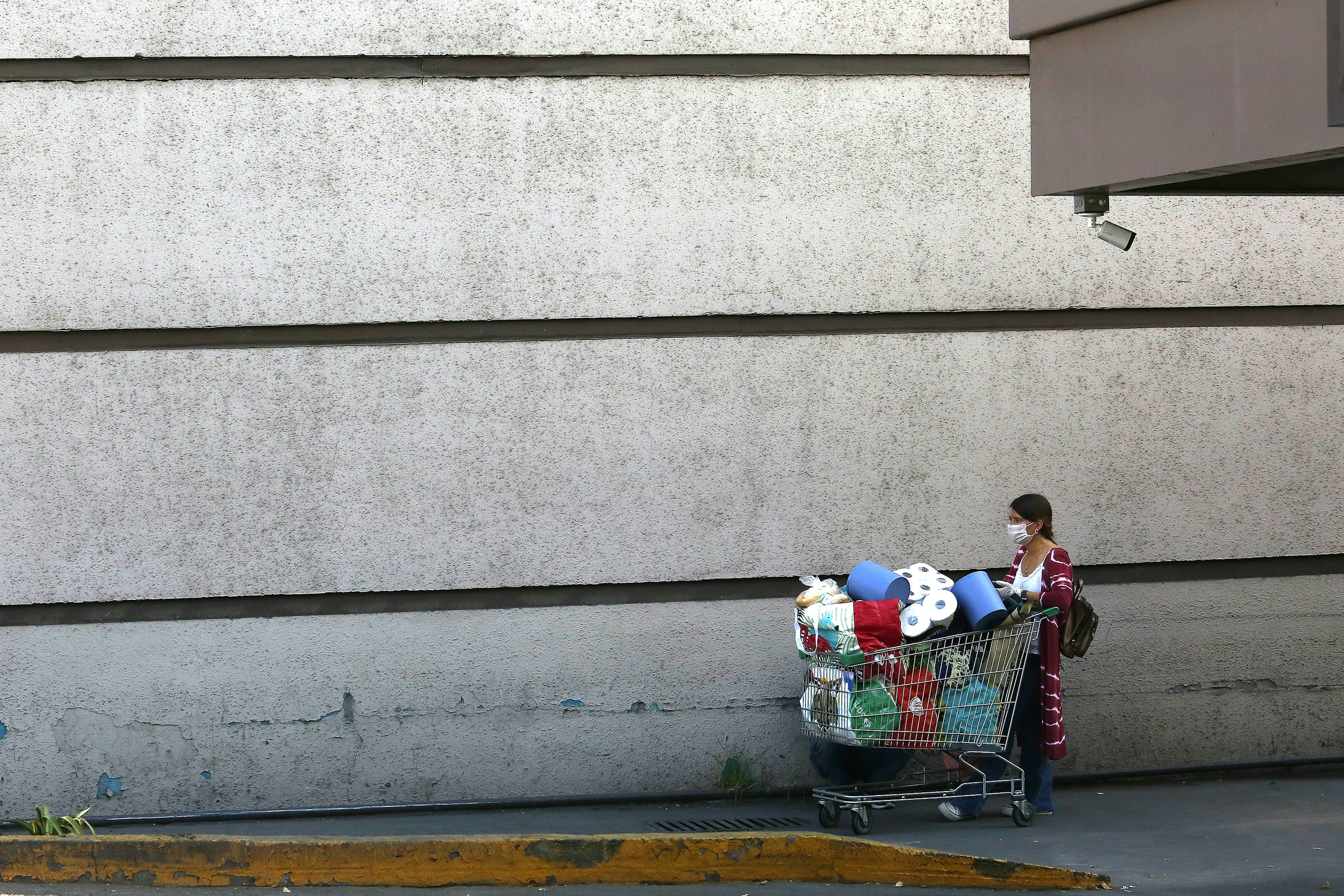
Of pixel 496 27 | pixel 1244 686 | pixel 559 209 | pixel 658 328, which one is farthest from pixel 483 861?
pixel 1244 686

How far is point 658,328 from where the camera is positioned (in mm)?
6855

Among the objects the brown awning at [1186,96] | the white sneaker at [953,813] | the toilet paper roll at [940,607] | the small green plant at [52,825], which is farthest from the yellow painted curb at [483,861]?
the brown awning at [1186,96]

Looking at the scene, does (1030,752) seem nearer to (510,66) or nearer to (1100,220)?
(1100,220)

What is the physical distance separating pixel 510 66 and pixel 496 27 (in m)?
0.19

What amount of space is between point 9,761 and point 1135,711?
18.0 feet

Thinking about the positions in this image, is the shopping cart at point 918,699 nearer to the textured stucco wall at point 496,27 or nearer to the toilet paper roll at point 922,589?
the toilet paper roll at point 922,589

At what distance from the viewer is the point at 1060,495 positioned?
7.06 m

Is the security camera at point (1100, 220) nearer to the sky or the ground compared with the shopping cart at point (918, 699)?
nearer to the sky

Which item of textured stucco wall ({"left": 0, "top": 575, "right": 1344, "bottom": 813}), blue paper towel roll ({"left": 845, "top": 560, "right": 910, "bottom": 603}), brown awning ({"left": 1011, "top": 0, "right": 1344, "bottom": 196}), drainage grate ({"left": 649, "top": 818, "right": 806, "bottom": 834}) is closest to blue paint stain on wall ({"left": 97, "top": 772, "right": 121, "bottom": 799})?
textured stucco wall ({"left": 0, "top": 575, "right": 1344, "bottom": 813})

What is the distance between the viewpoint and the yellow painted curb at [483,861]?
557 centimetres

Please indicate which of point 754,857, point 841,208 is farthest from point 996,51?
point 754,857

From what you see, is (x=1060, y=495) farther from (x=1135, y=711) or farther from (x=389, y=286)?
(x=389, y=286)

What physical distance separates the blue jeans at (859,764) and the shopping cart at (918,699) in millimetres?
300

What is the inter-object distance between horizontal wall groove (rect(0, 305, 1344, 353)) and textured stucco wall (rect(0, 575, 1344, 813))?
52.3 inches
